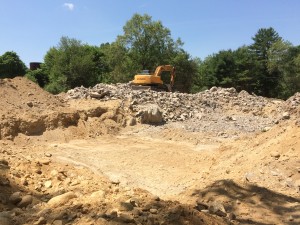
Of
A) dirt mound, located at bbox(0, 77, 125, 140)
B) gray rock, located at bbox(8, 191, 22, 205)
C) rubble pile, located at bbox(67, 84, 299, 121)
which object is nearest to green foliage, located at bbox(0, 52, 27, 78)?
rubble pile, located at bbox(67, 84, 299, 121)

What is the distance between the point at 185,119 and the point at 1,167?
9789 millimetres

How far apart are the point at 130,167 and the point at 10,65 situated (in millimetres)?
32745

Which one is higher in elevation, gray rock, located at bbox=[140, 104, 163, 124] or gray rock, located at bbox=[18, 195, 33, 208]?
gray rock, located at bbox=[140, 104, 163, 124]

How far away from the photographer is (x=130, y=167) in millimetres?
8688

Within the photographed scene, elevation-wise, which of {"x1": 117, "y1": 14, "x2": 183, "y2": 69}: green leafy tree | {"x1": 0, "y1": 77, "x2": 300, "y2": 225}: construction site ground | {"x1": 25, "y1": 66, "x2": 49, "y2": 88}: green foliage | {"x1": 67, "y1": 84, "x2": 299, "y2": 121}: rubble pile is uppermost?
{"x1": 117, "y1": 14, "x2": 183, "y2": 69}: green leafy tree

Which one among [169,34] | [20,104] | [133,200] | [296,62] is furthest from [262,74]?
[133,200]

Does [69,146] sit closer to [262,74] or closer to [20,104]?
[20,104]

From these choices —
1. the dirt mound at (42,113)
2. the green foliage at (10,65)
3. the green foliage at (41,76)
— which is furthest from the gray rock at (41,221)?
the green foliage at (41,76)

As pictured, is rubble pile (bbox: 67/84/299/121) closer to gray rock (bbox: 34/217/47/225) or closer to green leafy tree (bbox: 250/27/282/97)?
gray rock (bbox: 34/217/47/225)

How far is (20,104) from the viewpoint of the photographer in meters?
12.1

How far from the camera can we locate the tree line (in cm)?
3544

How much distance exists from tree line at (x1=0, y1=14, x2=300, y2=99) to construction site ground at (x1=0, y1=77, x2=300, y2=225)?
20644mm

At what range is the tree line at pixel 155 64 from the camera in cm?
3544

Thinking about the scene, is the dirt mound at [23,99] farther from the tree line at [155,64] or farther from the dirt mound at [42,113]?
the tree line at [155,64]
